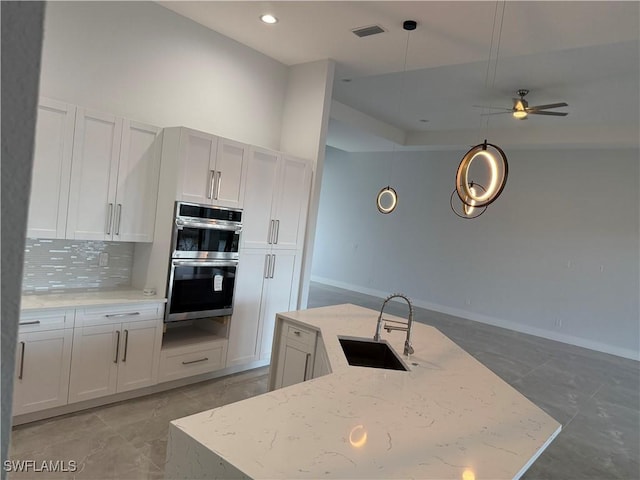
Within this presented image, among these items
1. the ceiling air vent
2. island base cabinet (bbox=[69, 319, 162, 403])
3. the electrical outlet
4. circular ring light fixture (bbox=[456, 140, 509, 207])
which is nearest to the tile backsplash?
the electrical outlet

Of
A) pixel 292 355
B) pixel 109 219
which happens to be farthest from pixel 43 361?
pixel 292 355

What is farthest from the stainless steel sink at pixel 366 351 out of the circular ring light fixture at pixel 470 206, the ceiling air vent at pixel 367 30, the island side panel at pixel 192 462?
the ceiling air vent at pixel 367 30

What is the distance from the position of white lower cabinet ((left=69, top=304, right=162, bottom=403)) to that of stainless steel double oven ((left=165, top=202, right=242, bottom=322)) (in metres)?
0.24

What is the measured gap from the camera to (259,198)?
13.6 ft

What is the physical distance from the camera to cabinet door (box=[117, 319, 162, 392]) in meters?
3.32

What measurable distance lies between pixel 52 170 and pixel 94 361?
1.42 meters

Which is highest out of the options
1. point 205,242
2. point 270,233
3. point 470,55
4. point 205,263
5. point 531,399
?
point 470,55

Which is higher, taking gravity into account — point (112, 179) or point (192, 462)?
point (112, 179)

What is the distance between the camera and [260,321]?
14.3 ft

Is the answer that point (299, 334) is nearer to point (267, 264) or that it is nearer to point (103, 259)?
point (267, 264)

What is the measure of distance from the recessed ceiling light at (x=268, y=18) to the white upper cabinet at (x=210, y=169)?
1.12m

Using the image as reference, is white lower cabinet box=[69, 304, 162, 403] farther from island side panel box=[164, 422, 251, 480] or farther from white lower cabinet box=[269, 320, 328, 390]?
island side panel box=[164, 422, 251, 480]

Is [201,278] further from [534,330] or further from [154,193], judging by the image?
[534,330]

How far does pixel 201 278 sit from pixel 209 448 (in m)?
2.54
